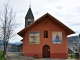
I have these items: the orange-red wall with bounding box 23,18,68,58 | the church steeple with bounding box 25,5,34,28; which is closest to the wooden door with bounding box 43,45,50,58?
the orange-red wall with bounding box 23,18,68,58

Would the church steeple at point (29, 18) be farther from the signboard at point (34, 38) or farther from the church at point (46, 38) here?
the signboard at point (34, 38)

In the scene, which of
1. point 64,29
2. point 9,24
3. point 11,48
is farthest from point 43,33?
point 11,48

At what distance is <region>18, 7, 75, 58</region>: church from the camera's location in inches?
1176

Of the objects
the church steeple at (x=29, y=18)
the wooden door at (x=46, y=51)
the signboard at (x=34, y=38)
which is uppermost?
the church steeple at (x=29, y=18)

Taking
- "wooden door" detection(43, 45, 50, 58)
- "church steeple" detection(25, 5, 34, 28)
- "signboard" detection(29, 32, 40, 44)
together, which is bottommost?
"wooden door" detection(43, 45, 50, 58)

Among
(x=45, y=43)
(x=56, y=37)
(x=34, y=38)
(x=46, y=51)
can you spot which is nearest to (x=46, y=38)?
(x=45, y=43)

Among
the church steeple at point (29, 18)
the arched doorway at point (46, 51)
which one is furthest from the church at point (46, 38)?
the church steeple at point (29, 18)

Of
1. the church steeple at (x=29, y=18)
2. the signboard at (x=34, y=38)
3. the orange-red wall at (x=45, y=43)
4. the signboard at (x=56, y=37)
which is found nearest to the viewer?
the orange-red wall at (x=45, y=43)

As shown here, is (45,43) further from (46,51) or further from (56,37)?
(56,37)

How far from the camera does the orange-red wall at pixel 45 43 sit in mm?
29844

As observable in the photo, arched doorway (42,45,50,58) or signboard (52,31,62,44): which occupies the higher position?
signboard (52,31,62,44)

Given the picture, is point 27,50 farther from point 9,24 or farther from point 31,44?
point 9,24

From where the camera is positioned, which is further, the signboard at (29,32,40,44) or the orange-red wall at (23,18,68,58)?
the signboard at (29,32,40,44)

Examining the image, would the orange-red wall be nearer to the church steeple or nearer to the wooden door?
the wooden door
